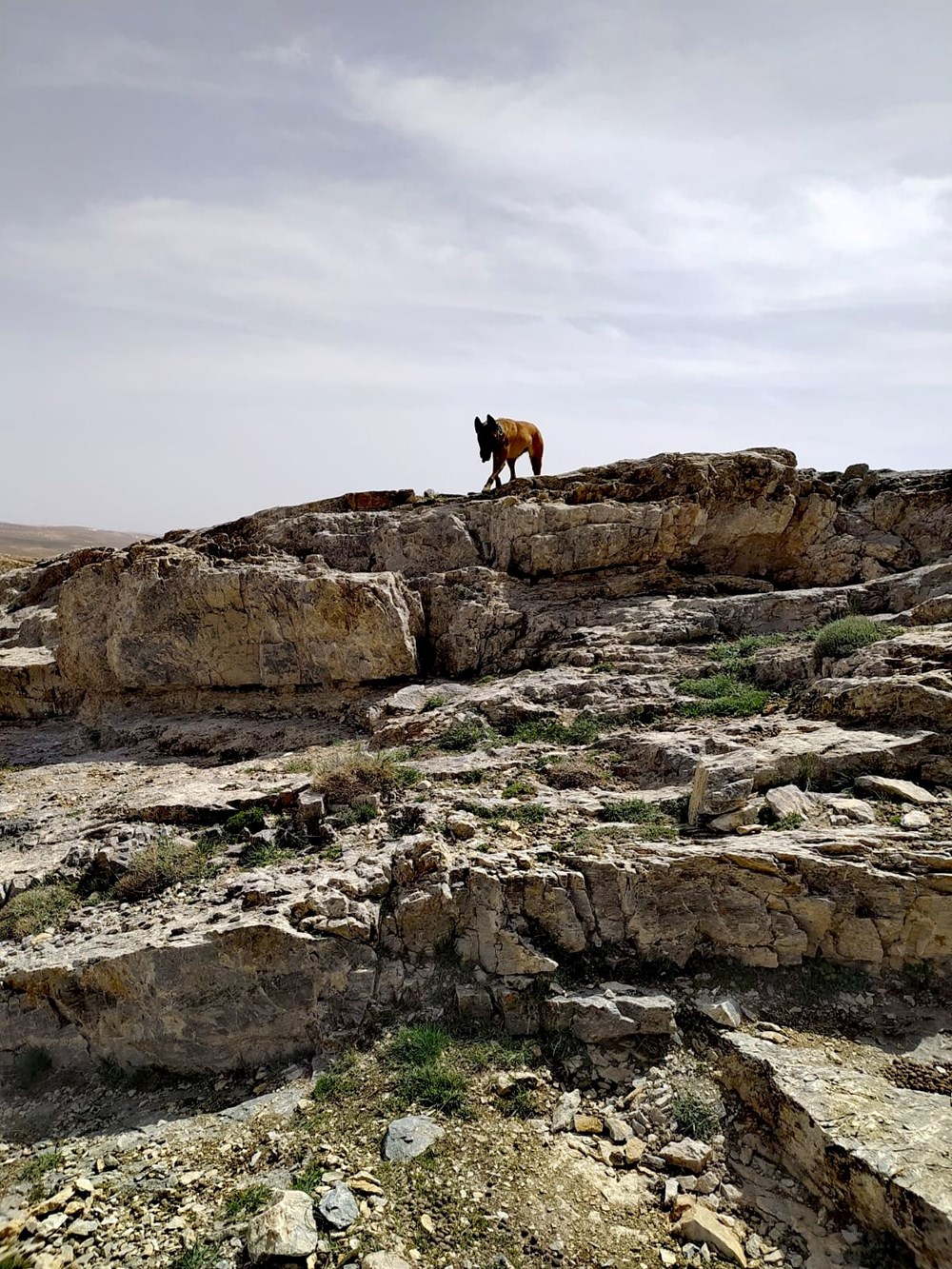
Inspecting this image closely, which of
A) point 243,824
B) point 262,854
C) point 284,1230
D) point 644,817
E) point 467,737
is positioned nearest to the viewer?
point 284,1230

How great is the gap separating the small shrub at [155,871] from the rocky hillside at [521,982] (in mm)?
33

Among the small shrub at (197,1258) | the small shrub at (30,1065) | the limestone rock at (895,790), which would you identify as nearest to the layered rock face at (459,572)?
the limestone rock at (895,790)

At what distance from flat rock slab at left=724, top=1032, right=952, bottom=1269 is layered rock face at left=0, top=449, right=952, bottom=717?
342 inches

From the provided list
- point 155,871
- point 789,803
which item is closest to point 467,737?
point 155,871

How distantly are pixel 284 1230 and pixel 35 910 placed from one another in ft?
15.4

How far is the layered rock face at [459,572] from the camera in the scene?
13.9 meters

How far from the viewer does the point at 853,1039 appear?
5.23 metres

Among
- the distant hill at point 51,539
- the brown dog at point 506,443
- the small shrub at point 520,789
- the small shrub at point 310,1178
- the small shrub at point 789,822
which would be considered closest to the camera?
the small shrub at point 310,1178

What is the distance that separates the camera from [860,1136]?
4.34 metres

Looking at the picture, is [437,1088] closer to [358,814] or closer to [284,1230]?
[284,1230]

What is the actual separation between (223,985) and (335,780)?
2947mm

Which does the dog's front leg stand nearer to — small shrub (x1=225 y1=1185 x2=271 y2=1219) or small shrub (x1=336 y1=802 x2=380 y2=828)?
small shrub (x1=336 y1=802 x2=380 y2=828)

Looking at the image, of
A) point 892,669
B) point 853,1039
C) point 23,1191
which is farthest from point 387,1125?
point 892,669

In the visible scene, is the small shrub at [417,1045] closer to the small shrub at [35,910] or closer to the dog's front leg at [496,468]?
the small shrub at [35,910]
